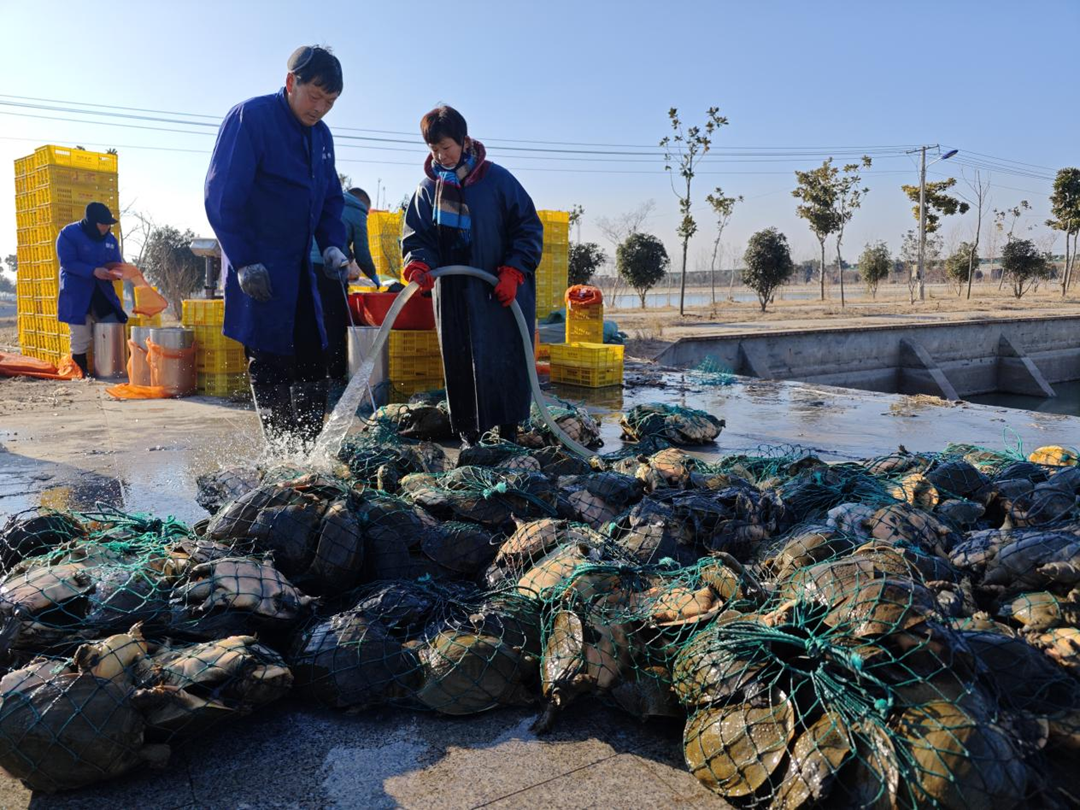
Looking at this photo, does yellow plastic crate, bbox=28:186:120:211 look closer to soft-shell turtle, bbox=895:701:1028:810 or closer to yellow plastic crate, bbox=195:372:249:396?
yellow plastic crate, bbox=195:372:249:396

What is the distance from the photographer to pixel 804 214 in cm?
3195

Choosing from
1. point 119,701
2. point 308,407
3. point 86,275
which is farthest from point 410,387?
point 119,701

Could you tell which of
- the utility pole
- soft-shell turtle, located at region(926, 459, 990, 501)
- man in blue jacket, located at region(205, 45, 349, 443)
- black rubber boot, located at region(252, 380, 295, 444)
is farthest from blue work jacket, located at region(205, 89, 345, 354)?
the utility pole

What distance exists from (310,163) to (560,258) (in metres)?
7.67

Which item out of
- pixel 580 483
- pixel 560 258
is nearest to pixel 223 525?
pixel 580 483

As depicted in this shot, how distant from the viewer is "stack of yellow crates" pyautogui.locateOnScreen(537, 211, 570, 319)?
1148cm

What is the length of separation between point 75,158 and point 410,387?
6.31 metres

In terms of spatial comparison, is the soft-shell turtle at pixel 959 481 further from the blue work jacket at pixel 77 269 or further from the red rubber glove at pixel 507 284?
the blue work jacket at pixel 77 269

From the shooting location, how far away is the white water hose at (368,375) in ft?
15.0

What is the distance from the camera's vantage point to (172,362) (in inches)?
309

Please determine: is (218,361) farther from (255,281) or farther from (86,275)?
(255,281)

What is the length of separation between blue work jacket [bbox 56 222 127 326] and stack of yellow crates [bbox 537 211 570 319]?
562 centimetres

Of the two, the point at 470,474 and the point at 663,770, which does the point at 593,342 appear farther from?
the point at 663,770

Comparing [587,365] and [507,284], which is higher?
[507,284]
